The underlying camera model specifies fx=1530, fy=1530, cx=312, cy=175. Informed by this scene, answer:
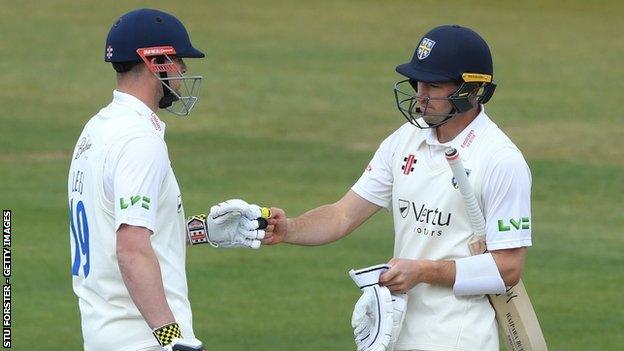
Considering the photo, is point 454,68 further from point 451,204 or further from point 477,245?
point 477,245

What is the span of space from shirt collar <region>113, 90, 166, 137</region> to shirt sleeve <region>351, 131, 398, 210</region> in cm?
121

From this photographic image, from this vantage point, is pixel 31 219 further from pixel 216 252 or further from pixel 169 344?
pixel 169 344

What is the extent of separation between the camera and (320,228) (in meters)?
7.37

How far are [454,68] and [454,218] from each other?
670 mm

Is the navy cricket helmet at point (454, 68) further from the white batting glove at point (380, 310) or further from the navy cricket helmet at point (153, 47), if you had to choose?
the navy cricket helmet at point (153, 47)

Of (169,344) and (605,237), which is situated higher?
(169,344)

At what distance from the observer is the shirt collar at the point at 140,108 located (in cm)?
632

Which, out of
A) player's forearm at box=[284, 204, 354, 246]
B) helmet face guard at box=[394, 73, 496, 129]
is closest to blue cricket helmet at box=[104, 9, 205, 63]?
helmet face guard at box=[394, 73, 496, 129]

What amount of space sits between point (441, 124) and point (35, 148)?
1267cm

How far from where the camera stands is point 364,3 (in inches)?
1213

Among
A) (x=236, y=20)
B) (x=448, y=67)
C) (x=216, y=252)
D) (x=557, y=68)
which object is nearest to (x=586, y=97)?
(x=557, y=68)

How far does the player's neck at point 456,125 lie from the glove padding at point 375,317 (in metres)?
0.75

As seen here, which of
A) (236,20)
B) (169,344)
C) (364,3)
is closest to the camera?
(169,344)

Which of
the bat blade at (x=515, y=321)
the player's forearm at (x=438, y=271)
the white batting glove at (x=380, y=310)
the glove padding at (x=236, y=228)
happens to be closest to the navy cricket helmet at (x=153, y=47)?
the glove padding at (x=236, y=228)
